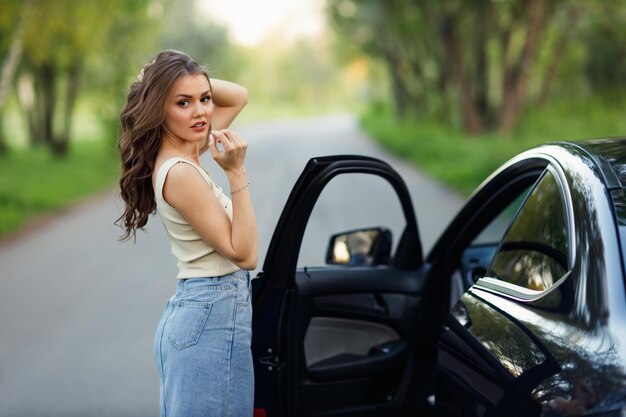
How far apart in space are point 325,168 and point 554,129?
1707 cm

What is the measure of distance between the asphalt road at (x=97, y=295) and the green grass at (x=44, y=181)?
1.90 feet

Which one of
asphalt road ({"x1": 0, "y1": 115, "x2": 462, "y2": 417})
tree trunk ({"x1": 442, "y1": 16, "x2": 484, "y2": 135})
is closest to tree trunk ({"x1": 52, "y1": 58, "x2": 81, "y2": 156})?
asphalt road ({"x1": 0, "y1": 115, "x2": 462, "y2": 417})

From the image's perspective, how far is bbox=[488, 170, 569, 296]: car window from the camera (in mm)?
2387

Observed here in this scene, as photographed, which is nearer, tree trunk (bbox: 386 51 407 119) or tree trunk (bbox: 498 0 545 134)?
tree trunk (bbox: 498 0 545 134)

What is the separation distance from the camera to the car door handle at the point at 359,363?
310 cm

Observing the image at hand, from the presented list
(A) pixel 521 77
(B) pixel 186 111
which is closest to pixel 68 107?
(A) pixel 521 77

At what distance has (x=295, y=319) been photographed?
9.64 ft

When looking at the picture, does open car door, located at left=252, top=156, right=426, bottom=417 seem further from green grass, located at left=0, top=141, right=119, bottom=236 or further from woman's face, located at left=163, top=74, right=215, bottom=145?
green grass, located at left=0, top=141, right=119, bottom=236

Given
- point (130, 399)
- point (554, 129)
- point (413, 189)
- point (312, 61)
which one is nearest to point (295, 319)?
point (130, 399)

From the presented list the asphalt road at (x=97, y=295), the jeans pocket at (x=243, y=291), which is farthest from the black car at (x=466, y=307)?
the jeans pocket at (x=243, y=291)

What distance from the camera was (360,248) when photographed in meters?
3.44

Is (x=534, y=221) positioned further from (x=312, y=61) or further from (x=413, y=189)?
(x=312, y=61)

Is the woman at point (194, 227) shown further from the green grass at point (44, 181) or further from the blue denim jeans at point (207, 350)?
the green grass at point (44, 181)

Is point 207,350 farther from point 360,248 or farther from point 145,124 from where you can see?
point 360,248
